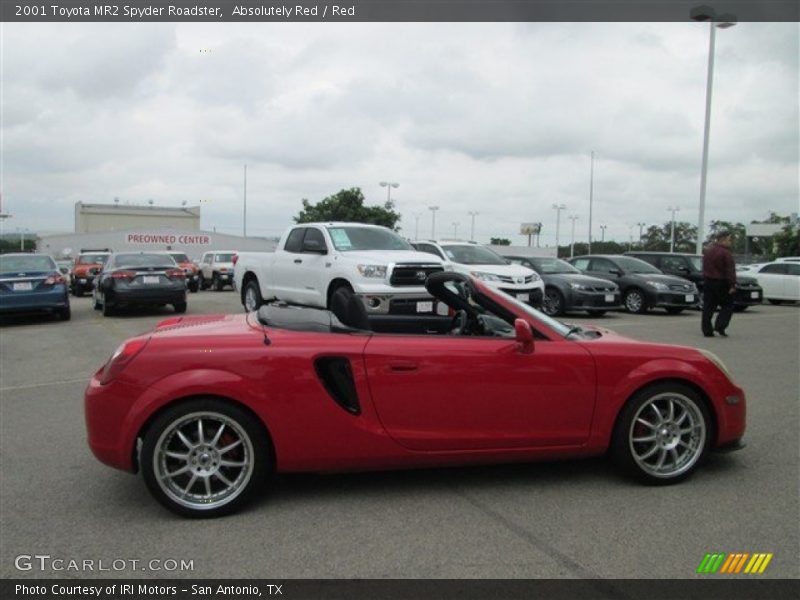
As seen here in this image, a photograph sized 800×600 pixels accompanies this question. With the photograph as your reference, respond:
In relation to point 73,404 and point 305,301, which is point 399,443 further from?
point 305,301

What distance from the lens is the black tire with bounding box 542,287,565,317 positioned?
15.2 m

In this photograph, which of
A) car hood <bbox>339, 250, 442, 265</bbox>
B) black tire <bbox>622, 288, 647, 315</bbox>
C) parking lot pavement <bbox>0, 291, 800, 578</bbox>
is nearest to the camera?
parking lot pavement <bbox>0, 291, 800, 578</bbox>

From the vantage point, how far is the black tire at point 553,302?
15.2 meters

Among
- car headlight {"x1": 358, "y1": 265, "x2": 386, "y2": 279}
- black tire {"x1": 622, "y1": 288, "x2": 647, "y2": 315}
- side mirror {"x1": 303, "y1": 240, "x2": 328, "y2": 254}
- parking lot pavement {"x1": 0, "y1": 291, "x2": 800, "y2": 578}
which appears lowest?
parking lot pavement {"x1": 0, "y1": 291, "x2": 800, "y2": 578}

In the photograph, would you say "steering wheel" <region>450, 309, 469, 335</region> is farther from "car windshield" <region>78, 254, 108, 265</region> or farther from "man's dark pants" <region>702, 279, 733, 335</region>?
"car windshield" <region>78, 254, 108, 265</region>

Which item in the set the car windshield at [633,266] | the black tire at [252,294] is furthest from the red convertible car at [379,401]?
the car windshield at [633,266]

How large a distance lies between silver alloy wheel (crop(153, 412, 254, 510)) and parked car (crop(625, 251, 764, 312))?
16007 millimetres

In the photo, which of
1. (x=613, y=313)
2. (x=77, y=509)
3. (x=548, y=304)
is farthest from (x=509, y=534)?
(x=613, y=313)

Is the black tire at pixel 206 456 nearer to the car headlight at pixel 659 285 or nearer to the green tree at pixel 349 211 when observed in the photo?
the car headlight at pixel 659 285

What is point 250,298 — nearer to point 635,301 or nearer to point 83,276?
point 635,301

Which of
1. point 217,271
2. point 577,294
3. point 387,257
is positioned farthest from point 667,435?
point 217,271

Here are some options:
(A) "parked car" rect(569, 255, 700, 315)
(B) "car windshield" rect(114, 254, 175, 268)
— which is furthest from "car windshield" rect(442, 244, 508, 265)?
(B) "car windshield" rect(114, 254, 175, 268)

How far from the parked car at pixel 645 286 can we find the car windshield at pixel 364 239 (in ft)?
23.7

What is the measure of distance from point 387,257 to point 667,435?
22.4 feet
